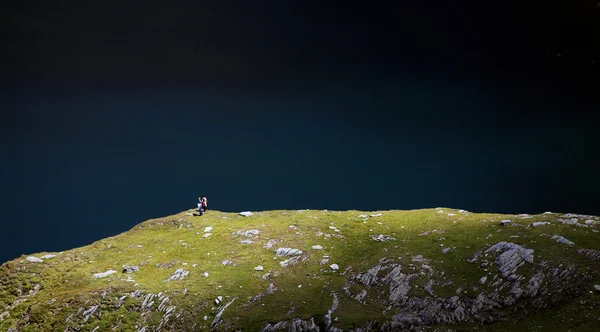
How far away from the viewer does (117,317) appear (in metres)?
31.8

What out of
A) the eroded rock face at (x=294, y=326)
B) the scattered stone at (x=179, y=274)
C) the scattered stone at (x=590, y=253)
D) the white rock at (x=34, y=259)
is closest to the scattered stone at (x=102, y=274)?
the scattered stone at (x=179, y=274)

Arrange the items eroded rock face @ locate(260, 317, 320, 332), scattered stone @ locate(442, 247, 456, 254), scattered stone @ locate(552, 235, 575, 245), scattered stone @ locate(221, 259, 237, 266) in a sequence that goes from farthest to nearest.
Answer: scattered stone @ locate(221, 259, 237, 266) → scattered stone @ locate(442, 247, 456, 254) → scattered stone @ locate(552, 235, 575, 245) → eroded rock face @ locate(260, 317, 320, 332)

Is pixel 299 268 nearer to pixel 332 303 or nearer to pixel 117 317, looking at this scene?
pixel 332 303

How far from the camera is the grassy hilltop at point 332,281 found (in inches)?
1102

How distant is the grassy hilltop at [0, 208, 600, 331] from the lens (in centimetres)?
2800

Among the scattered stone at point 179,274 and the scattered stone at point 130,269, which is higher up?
the scattered stone at point 179,274

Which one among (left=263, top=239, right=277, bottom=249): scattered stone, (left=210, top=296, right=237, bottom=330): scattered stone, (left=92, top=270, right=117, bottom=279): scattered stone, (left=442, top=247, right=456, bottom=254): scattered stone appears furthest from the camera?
(left=263, top=239, right=277, bottom=249): scattered stone

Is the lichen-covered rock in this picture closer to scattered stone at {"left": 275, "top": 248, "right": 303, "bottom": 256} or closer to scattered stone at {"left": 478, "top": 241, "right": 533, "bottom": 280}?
scattered stone at {"left": 275, "top": 248, "right": 303, "bottom": 256}

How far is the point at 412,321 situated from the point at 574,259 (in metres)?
16.1

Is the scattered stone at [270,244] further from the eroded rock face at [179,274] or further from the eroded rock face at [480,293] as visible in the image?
the eroded rock face at [480,293]

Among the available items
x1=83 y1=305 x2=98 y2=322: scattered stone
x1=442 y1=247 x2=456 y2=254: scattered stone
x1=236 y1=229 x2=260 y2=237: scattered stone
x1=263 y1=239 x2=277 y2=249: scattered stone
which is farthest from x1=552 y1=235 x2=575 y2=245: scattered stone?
x1=83 y1=305 x2=98 y2=322: scattered stone

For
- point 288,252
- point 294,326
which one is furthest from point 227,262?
point 294,326

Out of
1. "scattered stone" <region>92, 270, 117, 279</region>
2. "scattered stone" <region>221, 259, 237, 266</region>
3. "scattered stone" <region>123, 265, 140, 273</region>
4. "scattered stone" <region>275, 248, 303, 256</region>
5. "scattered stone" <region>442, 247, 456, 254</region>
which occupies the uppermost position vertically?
"scattered stone" <region>442, 247, 456, 254</region>

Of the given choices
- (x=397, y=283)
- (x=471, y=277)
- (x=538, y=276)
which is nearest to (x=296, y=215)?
(x=397, y=283)
